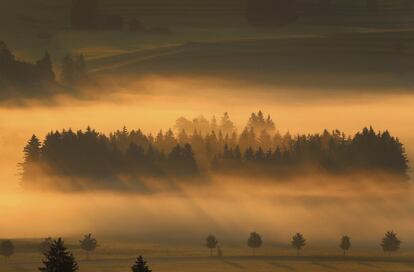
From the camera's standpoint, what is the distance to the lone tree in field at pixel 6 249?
123 metres

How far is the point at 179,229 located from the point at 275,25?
179 ft

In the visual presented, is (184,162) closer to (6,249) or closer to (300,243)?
(300,243)

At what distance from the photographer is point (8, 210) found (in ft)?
535

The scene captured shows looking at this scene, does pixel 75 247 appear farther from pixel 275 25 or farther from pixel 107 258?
pixel 275 25

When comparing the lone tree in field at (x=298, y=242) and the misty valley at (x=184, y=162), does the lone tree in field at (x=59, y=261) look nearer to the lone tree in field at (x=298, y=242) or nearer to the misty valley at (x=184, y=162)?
the misty valley at (x=184, y=162)

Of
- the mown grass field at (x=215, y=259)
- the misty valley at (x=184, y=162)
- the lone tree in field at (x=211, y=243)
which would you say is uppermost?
the misty valley at (x=184, y=162)

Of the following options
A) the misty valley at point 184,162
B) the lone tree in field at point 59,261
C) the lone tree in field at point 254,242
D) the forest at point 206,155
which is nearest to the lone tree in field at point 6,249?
the misty valley at point 184,162

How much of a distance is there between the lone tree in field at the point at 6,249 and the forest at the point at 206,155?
91.6 ft

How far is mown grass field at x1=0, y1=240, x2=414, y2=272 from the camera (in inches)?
4688

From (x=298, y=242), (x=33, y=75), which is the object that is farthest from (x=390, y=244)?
(x=33, y=75)

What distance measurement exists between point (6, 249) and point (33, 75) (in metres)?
58.8

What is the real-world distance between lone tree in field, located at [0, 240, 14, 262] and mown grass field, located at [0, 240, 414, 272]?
55 cm

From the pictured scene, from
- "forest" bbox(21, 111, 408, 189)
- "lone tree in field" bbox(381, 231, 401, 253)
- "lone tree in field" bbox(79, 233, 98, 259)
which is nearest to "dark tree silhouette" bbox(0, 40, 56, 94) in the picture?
"forest" bbox(21, 111, 408, 189)

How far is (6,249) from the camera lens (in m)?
123
